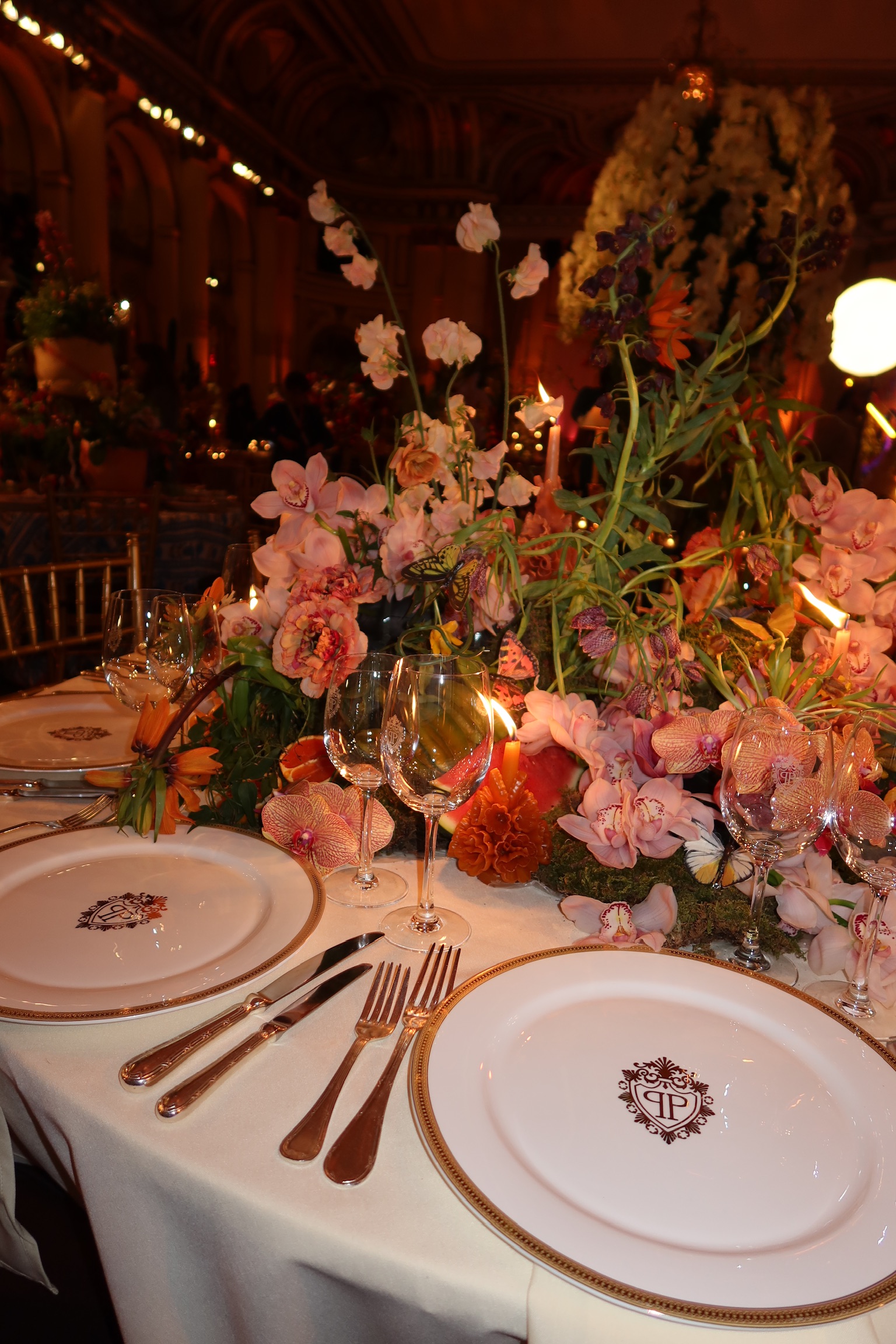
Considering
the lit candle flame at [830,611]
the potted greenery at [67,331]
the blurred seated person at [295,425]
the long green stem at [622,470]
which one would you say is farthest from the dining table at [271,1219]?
the blurred seated person at [295,425]

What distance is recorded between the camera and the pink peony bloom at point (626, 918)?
81 centimetres

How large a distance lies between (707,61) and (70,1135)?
4.25 meters

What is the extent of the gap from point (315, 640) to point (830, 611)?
59 cm

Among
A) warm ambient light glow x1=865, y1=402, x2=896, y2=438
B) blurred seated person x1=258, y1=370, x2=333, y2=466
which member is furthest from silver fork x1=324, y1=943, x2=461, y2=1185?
blurred seated person x1=258, y1=370, x2=333, y2=466

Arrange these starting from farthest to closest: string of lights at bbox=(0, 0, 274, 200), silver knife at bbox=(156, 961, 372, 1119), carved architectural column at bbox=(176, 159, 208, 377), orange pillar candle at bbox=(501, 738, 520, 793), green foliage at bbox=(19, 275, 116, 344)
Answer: carved architectural column at bbox=(176, 159, 208, 377) < string of lights at bbox=(0, 0, 274, 200) < green foliage at bbox=(19, 275, 116, 344) < orange pillar candle at bbox=(501, 738, 520, 793) < silver knife at bbox=(156, 961, 372, 1119)

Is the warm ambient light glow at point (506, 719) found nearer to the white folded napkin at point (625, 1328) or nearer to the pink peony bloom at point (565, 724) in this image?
the pink peony bloom at point (565, 724)

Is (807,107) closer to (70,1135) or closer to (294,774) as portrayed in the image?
(294,774)

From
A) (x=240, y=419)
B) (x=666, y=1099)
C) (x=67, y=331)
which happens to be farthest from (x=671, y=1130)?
(x=240, y=419)

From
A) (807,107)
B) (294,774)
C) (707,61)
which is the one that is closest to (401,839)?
(294,774)

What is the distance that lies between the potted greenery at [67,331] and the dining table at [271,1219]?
5050 millimetres

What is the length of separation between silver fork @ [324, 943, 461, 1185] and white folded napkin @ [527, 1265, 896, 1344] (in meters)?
0.13

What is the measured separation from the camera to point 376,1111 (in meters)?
0.58

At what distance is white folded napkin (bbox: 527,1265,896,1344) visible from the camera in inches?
17.9

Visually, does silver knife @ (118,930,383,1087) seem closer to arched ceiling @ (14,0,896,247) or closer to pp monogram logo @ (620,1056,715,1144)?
pp monogram logo @ (620,1056,715,1144)
